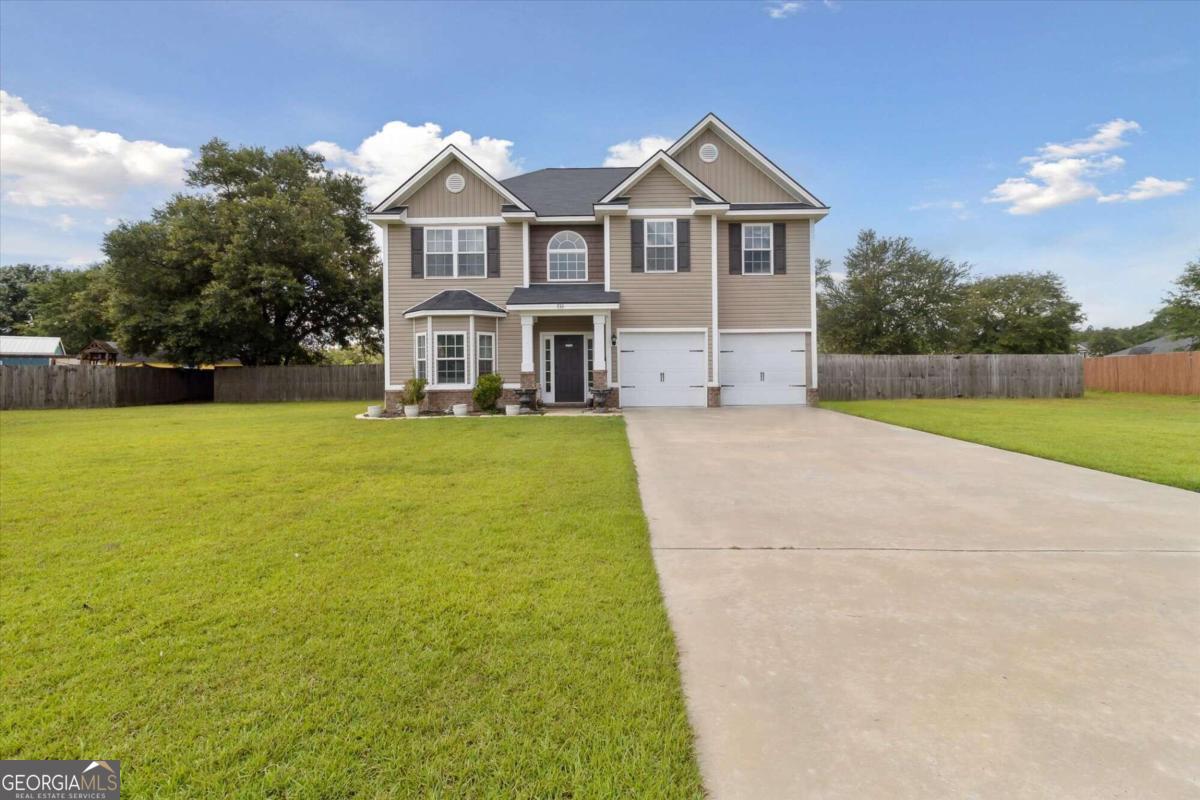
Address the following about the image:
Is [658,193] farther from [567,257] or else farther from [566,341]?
[566,341]

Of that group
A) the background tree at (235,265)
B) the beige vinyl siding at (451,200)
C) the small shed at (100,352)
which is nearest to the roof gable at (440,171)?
the beige vinyl siding at (451,200)

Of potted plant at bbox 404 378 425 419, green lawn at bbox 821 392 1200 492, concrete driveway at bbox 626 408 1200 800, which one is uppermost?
potted plant at bbox 404 378 425 419

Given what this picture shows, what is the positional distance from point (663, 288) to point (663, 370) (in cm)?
245

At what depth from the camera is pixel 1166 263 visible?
1016 inches

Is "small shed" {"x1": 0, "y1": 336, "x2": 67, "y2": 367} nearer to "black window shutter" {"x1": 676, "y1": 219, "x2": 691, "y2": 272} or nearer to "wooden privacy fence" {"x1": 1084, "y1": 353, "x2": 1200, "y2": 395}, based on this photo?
"black window shutter" {"x1": 676, "y1": 219, "x2": 691, "y2": 272}

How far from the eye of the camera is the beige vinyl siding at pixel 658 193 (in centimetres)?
1623

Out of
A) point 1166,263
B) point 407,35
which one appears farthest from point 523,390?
point 1166,263

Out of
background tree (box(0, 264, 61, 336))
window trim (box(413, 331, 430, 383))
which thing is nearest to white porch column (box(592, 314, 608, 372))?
window trim (box(413, 331, 430, 383))

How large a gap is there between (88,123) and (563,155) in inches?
642

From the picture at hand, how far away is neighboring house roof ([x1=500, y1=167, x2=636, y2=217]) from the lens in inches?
665

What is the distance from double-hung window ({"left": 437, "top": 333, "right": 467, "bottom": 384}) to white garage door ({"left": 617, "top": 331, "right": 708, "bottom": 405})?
4.60 meters

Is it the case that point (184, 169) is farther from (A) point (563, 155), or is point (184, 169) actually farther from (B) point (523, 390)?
(B) point (523, 390)

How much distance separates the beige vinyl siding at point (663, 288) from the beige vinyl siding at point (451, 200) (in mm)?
3760

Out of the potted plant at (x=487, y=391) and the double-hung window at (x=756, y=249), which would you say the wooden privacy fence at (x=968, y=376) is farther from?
the potted plant at (x=487, y=391)
